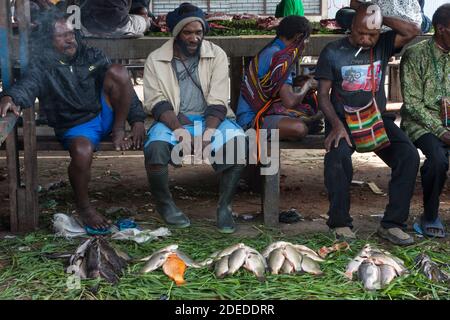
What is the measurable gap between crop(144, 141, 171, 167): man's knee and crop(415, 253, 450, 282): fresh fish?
2.12 m

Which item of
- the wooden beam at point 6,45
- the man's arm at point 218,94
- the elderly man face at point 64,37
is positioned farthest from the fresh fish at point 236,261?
the wooden beam at point 6,45

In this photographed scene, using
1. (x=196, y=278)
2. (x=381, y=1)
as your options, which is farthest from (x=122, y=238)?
(x=381, y=1)

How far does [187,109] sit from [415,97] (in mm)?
1915

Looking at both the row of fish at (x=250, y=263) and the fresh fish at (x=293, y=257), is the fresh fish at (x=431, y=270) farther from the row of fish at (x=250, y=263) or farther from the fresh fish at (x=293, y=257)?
the fresh fish at (x=293, y=257)

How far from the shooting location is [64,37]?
19.5ft

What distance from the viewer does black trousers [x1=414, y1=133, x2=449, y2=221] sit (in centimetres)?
577

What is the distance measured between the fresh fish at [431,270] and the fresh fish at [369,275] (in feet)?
1.14

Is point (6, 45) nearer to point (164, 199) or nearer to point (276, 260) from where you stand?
point (164, 199)

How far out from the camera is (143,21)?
723 centimetres

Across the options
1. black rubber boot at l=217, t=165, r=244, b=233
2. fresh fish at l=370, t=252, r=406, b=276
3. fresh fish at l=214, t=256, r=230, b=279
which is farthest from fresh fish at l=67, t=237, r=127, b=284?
fresh fish at l=370, t=252, r=406, b=276

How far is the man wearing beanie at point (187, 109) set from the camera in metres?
5.97

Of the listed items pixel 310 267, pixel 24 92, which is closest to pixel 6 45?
pixel 24 92

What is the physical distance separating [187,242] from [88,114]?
4.52ft

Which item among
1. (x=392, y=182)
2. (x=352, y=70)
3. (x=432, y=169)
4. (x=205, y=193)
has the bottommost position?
(x=205, y=193)
